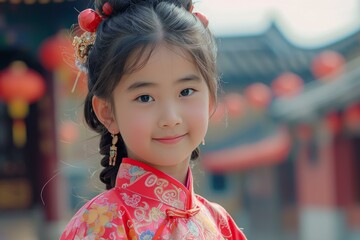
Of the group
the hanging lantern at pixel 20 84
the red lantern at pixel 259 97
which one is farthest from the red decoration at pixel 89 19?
the red lantern at pixel 259 97

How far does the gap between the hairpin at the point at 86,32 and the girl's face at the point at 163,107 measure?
0.26 m

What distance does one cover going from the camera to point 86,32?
8.09ft

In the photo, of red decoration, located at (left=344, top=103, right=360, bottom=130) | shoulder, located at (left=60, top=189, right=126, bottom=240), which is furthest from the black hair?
red decoration, located at (left=344, top=103, right=360, bottom=130)

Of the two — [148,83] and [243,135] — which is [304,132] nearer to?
[243,135]

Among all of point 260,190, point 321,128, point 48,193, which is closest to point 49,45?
point 48,193

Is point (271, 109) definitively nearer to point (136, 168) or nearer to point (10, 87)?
point (10, 87)

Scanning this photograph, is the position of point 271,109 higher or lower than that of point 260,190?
higher

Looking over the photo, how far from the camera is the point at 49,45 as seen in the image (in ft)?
31.2

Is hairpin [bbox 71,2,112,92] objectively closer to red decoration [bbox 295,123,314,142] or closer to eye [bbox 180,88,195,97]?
eye [bbox 180,88,195,97]

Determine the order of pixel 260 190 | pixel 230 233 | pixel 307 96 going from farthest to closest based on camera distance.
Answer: pixel 260 190 → pixel 307 96 → pixel 230 233

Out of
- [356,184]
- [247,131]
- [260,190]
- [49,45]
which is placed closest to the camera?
[49,45]

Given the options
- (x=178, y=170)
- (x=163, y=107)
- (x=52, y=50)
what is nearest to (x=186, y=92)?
(x=163, y=107)

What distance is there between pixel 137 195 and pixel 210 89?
1.24ft

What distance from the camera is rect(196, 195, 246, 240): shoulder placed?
2.51m
